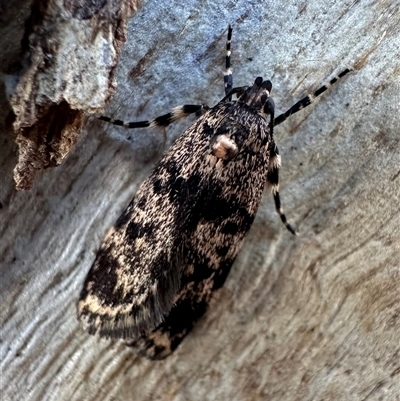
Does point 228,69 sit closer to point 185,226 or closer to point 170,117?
point 170,117

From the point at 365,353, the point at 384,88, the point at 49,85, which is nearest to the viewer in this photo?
the point at 49,85

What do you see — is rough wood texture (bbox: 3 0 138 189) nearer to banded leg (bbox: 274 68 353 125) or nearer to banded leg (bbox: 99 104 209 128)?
banded leg (bbox: 99 104 209 128)

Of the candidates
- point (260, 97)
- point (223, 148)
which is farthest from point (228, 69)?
point (223, 148)

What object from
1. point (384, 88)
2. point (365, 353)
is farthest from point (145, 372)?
point (384, 88)

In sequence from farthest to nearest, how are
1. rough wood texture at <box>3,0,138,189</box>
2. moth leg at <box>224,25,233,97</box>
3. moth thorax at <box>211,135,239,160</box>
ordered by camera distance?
1. moth thorax at <box>211,135,239,160</box>
2. moth leg at <box>224,25,233,97</box>
3. rough wood texture at <box>3,0,138,189</box>

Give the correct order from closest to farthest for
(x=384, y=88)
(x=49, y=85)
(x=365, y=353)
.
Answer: (x=49, y=85) < (x=384, y=88) < (x=365, y=353)

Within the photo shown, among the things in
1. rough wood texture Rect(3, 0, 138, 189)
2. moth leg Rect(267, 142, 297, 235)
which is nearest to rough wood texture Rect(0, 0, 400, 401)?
moth leg Rect(267, 142, 297, 235)

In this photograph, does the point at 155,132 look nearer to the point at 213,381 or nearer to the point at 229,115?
the point at 229,115
